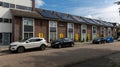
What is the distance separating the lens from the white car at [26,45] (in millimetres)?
21312

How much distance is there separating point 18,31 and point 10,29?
51.6 inches

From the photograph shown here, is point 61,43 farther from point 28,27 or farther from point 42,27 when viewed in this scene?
point 42,27

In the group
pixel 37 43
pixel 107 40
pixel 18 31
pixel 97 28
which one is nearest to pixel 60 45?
pixel 37 43

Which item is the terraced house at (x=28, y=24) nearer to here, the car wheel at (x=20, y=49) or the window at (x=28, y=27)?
the window at (x=28, y=27)

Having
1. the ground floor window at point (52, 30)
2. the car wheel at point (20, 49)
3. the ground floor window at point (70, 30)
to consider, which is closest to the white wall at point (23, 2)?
the ground floor window at point (52, 30)

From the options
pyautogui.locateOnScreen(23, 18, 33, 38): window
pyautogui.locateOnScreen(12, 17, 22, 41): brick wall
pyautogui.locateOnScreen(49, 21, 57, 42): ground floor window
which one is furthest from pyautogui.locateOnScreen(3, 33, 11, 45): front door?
pyautogui.locateOnScreen(49, 21, 57, 42): ground floor window

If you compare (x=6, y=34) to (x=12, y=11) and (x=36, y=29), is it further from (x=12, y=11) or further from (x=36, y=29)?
(x=36, y=29)

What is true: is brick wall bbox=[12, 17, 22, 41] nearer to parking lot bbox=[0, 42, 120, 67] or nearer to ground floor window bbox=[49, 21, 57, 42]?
ground floor window bbox=[49, 21, 57, 42]

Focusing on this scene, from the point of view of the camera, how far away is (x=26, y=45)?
72.6 feet

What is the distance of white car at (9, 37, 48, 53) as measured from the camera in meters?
21.3

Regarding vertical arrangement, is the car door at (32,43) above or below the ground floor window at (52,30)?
below

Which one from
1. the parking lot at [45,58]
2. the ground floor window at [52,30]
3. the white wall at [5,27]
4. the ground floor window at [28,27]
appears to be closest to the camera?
the parking lot at [45,58]

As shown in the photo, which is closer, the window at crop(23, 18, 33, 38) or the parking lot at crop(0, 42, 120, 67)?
the parking lot at crop(0, 42, 120, 67)

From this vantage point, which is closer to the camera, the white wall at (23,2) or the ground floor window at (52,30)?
the white wall at (23,2)
